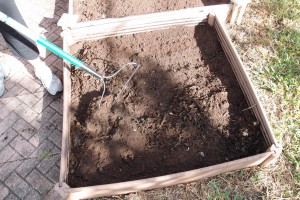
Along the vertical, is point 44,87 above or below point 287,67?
below

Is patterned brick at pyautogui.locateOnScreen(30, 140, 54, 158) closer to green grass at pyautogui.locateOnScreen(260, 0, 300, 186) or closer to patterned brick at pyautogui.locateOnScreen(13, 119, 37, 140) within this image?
patterned brick at pyautogui.locateOnScreen(13, 119, 37, 140)

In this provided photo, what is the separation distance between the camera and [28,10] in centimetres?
375

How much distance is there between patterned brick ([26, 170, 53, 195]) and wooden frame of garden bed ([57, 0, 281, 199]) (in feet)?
1.47

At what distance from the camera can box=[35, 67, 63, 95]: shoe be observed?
2.81 meters

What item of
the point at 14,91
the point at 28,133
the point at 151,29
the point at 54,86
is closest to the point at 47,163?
the point at 28,133

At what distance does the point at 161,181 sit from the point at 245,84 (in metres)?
1.16

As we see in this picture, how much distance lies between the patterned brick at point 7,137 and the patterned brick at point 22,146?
43mm

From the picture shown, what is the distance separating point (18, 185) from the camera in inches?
97.0

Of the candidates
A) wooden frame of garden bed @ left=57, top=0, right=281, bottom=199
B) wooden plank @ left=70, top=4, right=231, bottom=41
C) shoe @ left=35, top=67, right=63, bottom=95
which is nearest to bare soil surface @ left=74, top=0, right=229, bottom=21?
wooden frame of garden bed @ left=57, top=0, right=281, bottom=199

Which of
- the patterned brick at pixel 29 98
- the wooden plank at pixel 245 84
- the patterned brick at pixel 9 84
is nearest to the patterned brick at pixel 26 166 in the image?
the patterned brick at pixel 29 98

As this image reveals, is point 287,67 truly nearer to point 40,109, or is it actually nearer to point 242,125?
point 242,125

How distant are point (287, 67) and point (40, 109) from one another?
2.69 metres

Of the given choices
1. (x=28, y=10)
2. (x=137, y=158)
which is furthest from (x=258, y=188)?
(x=28, y=10)

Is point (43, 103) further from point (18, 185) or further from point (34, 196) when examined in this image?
point (34, 196)
